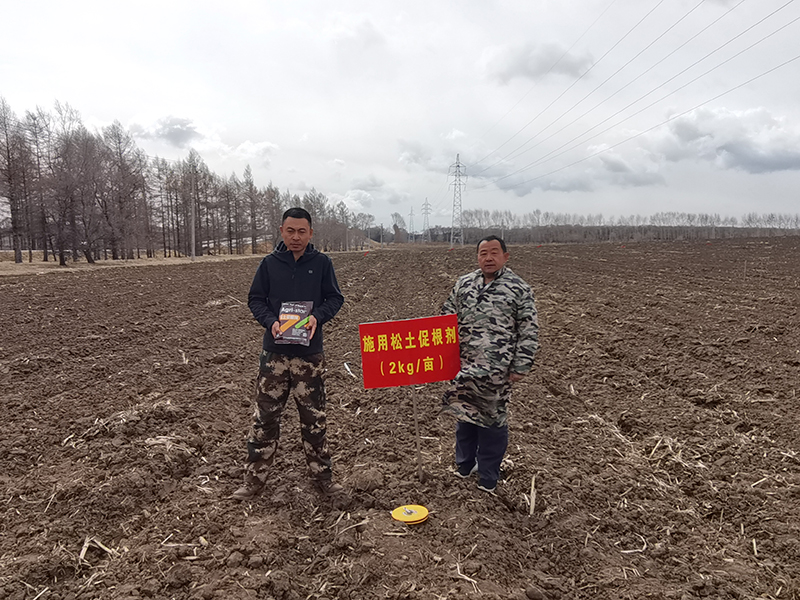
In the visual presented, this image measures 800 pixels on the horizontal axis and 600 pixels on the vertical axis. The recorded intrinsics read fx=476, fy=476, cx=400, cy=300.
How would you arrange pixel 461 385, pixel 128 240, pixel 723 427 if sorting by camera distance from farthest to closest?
pixel 128 240, pixel 723 427, pixel 461 385

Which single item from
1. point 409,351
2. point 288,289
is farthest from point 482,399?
point 288,289

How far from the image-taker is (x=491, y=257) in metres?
3.45

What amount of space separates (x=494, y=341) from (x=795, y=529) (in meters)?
2.44

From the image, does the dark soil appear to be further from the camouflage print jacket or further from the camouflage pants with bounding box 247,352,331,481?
the camouflage print jacket

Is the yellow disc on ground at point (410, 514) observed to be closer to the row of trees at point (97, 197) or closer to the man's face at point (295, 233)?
the man's face at point (295, 233)

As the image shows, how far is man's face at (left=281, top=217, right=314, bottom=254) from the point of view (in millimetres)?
3373

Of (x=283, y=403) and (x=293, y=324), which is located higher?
(x=293, y=324)

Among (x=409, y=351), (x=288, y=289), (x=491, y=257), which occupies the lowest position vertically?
(x=409, y=351)

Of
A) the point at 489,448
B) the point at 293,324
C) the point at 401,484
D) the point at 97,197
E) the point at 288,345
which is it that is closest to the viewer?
the point at 293,324

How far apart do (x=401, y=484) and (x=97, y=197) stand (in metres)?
41.6

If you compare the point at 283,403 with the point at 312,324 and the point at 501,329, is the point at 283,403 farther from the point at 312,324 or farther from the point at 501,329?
the point at 501,329

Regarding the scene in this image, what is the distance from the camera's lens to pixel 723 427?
16.5ft

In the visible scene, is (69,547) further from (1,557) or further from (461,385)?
(461,385)

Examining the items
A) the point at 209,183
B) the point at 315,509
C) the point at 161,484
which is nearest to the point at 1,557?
the point at 161,484
